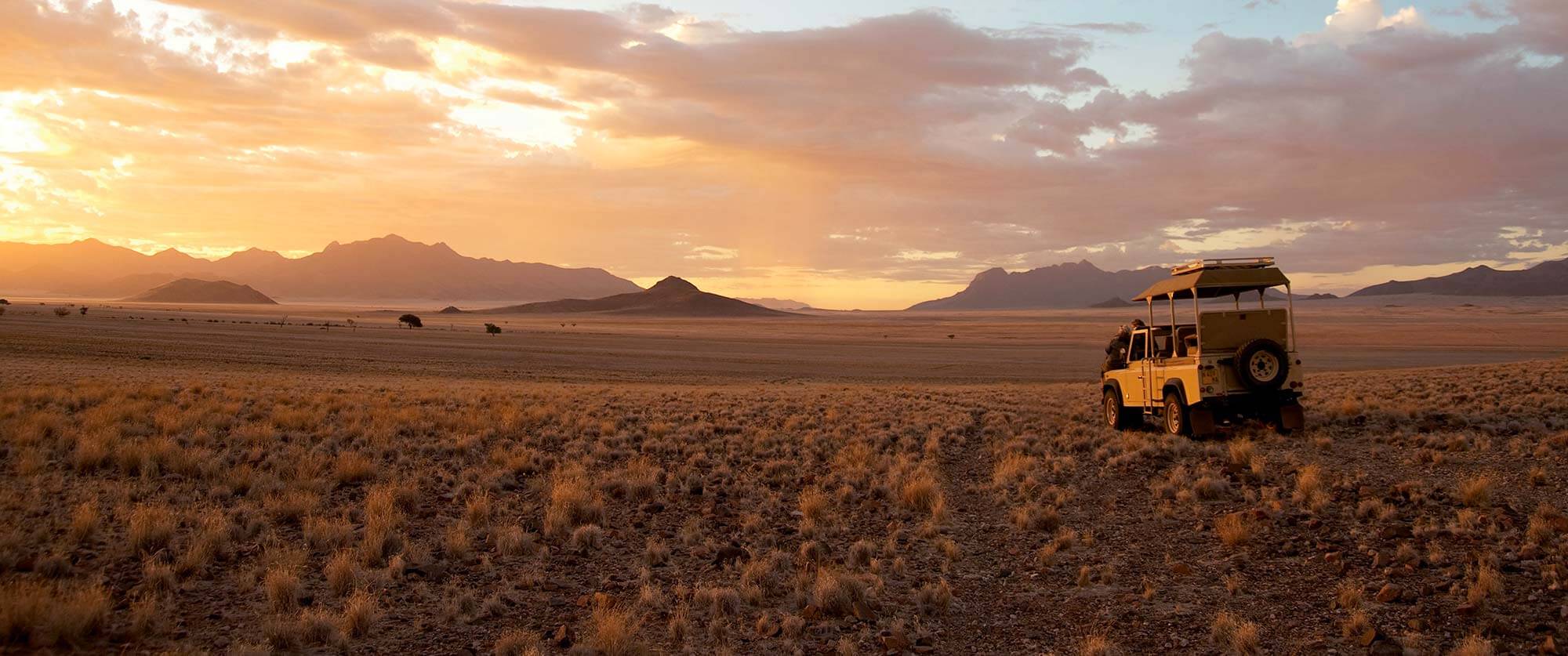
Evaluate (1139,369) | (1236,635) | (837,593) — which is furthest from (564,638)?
(1139,369)

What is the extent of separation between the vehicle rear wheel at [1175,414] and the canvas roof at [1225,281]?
1841 millimetres

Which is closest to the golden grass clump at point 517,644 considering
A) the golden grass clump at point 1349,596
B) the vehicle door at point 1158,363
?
the golden grass clump at point 1349,596

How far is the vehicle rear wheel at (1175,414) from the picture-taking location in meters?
15.3

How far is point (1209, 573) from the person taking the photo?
8516mm

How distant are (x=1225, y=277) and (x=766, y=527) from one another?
9.60 metres

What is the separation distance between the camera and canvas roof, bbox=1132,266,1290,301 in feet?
48.9

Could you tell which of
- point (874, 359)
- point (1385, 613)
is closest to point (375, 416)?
point (1385, 613)

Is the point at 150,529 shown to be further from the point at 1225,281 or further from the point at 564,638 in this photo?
the point at 1225,281

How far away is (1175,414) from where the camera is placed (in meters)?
15.7

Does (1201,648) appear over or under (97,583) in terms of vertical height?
under

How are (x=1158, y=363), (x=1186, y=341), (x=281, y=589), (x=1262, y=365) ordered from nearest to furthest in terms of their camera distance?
(x=281, y=589)
(x=1262, y=365)
(x=1186, y=341)
(x=1158, y=363)

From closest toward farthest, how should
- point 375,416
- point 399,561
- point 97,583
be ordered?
point 97,583, point 399,561, point 375,416

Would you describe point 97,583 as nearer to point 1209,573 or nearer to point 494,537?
point 494,537

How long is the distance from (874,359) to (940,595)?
48.0 meters
